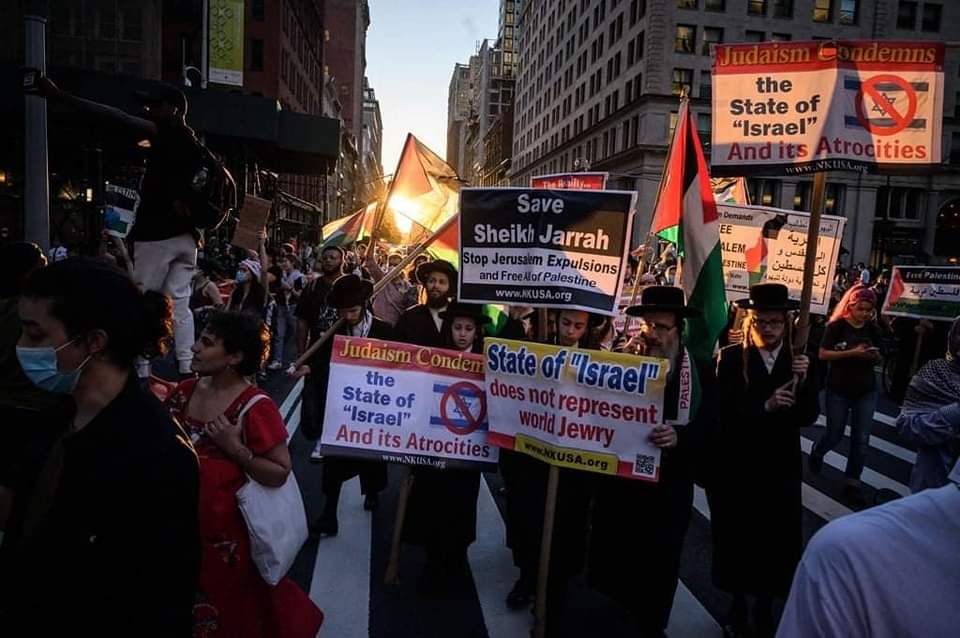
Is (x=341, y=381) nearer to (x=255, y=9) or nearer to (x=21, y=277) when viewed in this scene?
(x=21, y=277)

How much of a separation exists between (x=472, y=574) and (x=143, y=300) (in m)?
3.11

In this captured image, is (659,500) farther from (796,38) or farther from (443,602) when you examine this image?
(796,38)

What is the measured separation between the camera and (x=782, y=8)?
46250 millimetres

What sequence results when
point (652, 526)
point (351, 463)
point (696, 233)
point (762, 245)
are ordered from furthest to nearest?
point (762, 245), point (351, 463), point (696, 233), point (652, 526)

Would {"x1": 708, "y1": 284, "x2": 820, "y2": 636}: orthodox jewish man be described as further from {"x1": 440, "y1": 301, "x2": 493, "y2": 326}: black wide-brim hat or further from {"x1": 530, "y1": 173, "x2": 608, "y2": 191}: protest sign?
{"x1": 530, "y1": 173, "x2": 608, "y2": 191}: protest sign

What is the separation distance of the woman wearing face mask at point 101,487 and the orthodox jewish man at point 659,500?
7.67 ft

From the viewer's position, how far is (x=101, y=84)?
21.3 m

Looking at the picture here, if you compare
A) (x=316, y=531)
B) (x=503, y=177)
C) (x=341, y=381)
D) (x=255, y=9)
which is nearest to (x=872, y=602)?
(x=341, y=381)

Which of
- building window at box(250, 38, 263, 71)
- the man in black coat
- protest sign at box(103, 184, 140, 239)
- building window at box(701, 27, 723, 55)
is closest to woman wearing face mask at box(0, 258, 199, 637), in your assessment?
the man in black coat

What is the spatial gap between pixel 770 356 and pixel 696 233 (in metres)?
0.92

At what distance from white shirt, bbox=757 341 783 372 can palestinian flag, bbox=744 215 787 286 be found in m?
3.19

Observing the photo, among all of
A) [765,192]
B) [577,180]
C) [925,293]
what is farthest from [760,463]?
→ [765,192]

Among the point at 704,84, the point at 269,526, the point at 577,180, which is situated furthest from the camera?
the point at 704,84

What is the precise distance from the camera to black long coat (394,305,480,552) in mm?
4055
